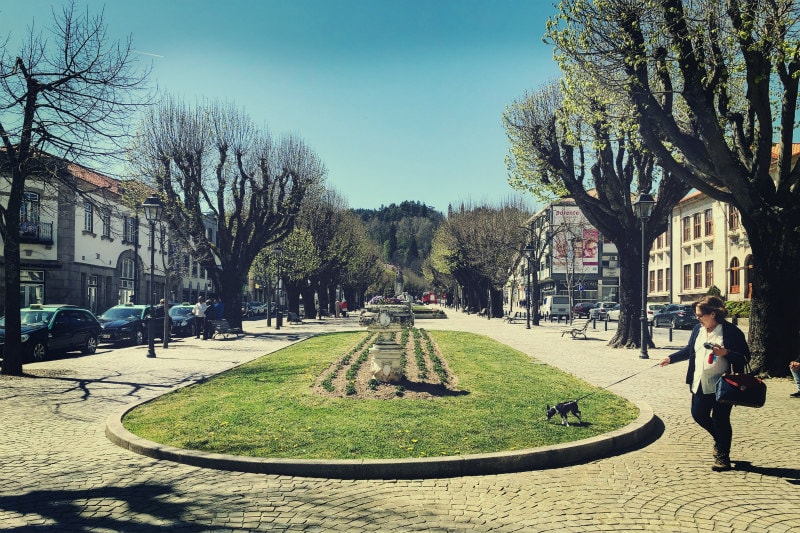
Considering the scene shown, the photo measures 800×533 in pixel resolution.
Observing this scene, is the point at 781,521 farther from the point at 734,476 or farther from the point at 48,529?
the point at 48,529

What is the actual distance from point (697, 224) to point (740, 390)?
52380 mm

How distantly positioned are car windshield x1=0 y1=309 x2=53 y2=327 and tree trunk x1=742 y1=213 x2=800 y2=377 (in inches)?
733

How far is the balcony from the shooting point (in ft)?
112

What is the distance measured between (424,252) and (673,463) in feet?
506

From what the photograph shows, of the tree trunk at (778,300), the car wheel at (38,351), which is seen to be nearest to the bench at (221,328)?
the car wheel at (38,351)

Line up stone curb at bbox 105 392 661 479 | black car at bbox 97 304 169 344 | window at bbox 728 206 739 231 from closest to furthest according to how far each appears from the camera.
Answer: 1. stone curb at bbox 105 392 661 479
2. black car at bbox 97 304 169 344
3. window at bbox 728 206 739 231

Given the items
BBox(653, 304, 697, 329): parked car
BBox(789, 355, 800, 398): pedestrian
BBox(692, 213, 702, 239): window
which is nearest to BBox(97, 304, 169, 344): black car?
BBox(789, 355, 800, 398): pedestrian

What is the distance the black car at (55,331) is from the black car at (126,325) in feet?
10.6

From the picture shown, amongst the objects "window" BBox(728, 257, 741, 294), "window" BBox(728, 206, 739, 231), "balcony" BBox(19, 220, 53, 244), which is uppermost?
"window" BBox(728, 206, 739, 231)

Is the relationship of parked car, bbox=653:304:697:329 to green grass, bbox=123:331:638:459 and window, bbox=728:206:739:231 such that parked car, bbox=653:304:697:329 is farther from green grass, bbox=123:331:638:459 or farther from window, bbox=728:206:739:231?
green grass, bbox=123:331:638:459

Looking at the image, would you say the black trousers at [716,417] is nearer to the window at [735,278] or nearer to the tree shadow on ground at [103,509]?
the tree shadow on ground at [103,509]

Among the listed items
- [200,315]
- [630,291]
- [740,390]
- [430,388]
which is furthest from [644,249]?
[200,315]

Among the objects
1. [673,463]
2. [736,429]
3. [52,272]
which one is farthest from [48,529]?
[52,272]

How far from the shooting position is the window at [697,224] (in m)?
53.2
